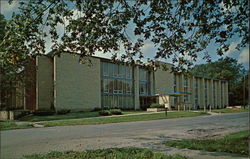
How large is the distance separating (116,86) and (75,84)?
8650 millimetres

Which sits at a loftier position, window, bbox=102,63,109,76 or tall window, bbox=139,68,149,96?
window, bbox=102,63,109,76

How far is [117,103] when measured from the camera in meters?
39.0

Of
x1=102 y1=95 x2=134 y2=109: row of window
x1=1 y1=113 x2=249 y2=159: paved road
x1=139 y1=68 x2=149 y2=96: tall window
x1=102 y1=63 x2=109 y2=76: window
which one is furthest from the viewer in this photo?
x1=139 y1=68 x2=149 y2=96: tall window

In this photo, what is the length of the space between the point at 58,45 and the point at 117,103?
107 feet

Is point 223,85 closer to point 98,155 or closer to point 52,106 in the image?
point 52,106

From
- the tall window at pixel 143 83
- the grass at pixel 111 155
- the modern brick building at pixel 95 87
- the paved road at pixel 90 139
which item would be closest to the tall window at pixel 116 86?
the modern brick building at pixel 95 87

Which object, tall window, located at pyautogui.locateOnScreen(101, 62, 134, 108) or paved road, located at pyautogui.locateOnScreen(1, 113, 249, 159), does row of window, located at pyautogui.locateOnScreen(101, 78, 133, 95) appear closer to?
tall window, located at pyautogui.locateOnScreen(101, 62, 134, 108)

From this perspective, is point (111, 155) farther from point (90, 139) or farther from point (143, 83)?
point (143, 83)

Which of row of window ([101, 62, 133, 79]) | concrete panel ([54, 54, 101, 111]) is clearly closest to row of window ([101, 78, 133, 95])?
row of window ([101, 62, 133, 79])

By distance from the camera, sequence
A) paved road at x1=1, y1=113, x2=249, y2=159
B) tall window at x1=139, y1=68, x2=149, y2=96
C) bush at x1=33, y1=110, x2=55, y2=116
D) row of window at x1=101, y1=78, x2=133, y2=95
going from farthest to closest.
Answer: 1. tall window at x1=139, y1=68, x2=149, y2=96
2. row of window at x1=101, y1=78, x2=133, y2=95
3. bush at x1=33, y1=110, x2=55, y2=116
4. paved road at x1=1, y1=113, x2=249, y2=159

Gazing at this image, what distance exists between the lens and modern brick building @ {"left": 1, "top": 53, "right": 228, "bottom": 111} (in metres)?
Answer: 31.1

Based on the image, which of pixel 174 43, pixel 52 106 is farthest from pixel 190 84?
pixel 174 43

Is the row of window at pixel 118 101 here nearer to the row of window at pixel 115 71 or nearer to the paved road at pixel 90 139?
the row of window at pixel 115 71

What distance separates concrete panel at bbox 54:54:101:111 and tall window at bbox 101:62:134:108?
1.87 m
